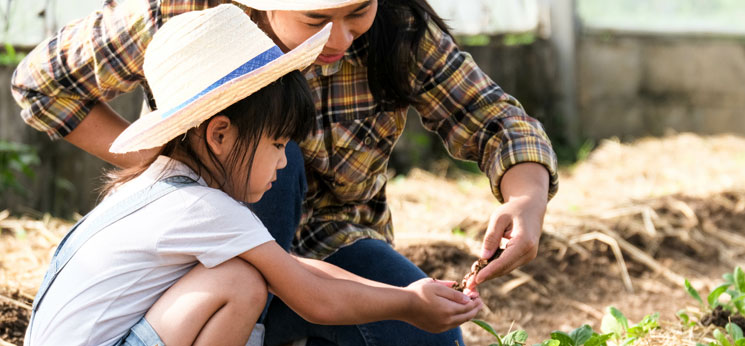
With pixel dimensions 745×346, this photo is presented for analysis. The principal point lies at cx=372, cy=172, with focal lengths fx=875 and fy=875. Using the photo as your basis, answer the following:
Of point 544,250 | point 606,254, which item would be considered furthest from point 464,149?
point 606,254

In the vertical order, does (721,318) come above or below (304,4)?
below

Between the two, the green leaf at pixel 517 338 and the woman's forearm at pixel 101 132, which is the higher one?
the woman's forearm at pixel 101 132

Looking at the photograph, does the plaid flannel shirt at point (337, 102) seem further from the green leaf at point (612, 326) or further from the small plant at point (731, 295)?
the small plant at point (731, 295)

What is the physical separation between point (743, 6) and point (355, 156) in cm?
487

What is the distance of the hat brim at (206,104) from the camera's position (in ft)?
5.07

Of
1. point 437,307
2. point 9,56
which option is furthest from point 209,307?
point 9,56

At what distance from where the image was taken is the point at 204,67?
160 cm

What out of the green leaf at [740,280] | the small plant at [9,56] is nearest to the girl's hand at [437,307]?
the green leaf at [740,280]

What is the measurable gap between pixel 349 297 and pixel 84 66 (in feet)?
2.98

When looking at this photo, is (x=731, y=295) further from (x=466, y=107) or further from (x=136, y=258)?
(x=136, y=258)

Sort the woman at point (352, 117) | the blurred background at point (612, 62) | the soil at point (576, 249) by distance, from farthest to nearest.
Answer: the blurred background at point (612, 62), the soil at point (576, 249), the woman at point (352, 117)

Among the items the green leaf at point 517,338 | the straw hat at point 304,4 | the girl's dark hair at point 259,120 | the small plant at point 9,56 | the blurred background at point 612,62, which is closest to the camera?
the girl's dark hair at point 259,120

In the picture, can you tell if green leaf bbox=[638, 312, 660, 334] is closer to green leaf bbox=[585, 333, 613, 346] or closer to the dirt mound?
green leaf bbox=[585, 333, 613, 346]

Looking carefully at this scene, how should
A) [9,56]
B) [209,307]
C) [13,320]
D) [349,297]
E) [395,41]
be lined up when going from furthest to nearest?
[9,56], [13,320], [395,41], [349,297], [209,307]
